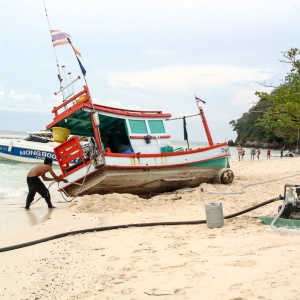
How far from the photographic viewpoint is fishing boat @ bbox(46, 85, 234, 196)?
440 inches

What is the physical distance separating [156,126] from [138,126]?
0.75 metres

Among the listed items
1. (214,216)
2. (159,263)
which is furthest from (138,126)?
(159,263)

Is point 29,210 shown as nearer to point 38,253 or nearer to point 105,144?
point 105,144

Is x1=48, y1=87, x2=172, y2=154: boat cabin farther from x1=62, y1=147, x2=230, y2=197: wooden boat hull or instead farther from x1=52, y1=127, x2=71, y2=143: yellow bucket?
x1=62, y1=147, x2=230, y2=197: wooden boat hull

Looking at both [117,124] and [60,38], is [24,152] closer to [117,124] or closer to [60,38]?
[117,124]

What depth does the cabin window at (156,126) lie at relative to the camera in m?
12.7

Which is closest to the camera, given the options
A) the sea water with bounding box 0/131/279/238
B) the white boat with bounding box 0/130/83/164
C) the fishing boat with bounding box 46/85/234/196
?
the sea water with bounding box 0/131/279/238

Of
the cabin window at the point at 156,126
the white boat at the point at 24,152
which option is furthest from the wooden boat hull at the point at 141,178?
the white boat at the point at 24,152

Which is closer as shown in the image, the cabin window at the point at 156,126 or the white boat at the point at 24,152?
the cabin window at the point at 156,126

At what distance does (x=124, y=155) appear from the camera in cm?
1134

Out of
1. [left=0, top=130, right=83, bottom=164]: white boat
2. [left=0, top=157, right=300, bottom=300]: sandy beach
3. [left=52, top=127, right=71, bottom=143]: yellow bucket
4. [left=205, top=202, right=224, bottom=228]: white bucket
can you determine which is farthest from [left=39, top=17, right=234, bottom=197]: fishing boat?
[left=0, top=130, right=83, bottom=164]: white boat

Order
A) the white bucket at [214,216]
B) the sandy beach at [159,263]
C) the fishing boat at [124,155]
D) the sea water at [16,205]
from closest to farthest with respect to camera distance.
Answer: the sandy beach at [159,263]
the white bucket at [214,216]
the sea water at [16,205]
the fishing boat at [124,155]

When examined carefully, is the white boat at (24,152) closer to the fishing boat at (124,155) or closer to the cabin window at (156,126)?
the fishing boat at (124,155)

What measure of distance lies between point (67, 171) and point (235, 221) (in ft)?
21.4
